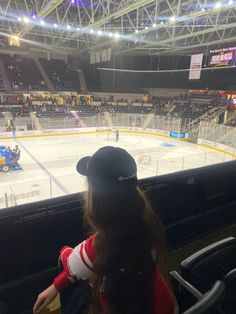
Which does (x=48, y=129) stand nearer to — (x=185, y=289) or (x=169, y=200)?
(x=169, y=200)

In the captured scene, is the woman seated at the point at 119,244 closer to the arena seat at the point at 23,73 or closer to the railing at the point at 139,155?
the railing at the point at 139,155

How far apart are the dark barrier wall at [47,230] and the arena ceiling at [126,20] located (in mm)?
9079

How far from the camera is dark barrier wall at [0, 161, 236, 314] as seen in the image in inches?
69.0

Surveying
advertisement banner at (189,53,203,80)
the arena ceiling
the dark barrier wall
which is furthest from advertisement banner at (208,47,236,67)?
the dark barrier wall

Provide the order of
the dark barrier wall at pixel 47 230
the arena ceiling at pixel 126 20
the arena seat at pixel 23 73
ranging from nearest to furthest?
1. the dark barrier wall at pixel 47 230
2. the arena ceiling at pixel 126 20
3. the arena seat at pixel 23 73

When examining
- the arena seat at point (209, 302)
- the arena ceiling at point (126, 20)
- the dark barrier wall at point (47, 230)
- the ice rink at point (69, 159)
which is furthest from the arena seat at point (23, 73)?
the arena seat at point (209, 302)

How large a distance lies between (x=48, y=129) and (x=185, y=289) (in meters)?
15.3

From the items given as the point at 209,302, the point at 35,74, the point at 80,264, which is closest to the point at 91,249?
the point at 80,264

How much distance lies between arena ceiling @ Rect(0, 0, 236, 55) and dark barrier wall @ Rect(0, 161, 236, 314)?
908 centimetres

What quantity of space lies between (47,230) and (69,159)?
8.66 metres

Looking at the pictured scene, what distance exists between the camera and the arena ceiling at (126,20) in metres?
10.8

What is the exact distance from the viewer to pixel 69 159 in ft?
34.2

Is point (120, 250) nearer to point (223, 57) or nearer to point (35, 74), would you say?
point (223, 57)

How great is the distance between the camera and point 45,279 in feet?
6.49
